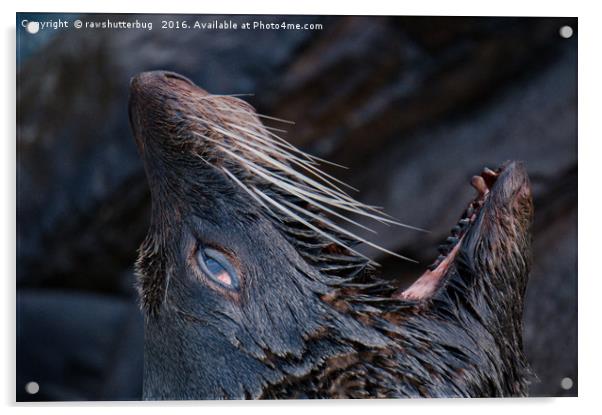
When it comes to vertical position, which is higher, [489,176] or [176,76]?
[176,76]

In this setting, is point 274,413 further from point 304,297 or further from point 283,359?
point 304,297

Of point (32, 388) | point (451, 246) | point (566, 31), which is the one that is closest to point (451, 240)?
point (451, 246)

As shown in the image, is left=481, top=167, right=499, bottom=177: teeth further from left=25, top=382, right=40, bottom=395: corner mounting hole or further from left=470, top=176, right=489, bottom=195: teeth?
left=25, top=382, right=40, bottom=395: corner mounting hole

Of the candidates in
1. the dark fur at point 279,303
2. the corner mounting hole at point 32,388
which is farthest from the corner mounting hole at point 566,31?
the corner mounting hole at point 32,388

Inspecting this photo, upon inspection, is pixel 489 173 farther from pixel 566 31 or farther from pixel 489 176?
pixel 566 31

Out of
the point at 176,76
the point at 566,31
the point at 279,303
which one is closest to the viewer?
the point at 279,303

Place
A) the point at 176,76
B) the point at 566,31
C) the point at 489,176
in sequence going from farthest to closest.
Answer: the point at 566,31, the point at 489,176, the point at 176,76
